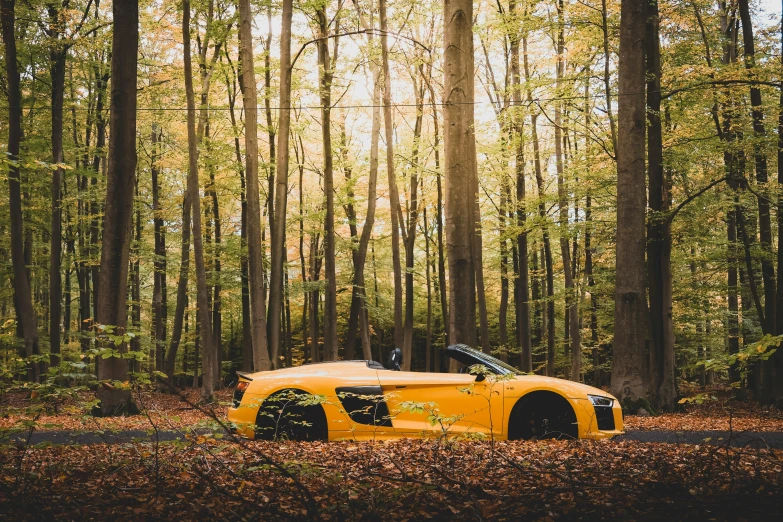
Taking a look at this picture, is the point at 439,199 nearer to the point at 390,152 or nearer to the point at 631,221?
the point at 390,152

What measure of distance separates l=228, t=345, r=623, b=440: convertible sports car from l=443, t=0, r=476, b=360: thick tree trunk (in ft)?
13.0

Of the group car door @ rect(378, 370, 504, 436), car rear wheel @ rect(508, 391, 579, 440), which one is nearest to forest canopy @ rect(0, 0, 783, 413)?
car rear wheel @ rect(508, 391, 579, 440)

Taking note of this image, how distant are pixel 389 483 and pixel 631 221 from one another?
8.52m

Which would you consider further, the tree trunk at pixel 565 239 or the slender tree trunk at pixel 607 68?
the tree trunk at pixel 565 239

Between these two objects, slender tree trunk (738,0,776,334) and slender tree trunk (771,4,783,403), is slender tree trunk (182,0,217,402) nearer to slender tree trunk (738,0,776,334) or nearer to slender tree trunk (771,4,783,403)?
slender tree trunk (771,4,783,403)

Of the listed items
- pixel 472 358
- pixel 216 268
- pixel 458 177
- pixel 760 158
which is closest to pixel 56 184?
pixel 216 268

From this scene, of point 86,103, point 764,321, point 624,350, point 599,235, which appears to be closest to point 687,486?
point 624,350

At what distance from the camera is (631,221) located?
1101 centimetres

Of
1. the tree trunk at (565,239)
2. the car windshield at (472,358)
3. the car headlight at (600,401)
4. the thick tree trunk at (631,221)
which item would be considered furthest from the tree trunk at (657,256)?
the car windshield at (472,358)

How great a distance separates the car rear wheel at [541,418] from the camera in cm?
634

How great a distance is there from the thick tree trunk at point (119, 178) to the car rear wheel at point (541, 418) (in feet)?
23.7

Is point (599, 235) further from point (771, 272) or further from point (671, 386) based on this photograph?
point (671, 386)

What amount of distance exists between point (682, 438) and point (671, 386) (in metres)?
5.86

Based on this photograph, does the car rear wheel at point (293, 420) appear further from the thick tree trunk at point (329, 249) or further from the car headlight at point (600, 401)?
the thick tree trunk at point (329, 249)
